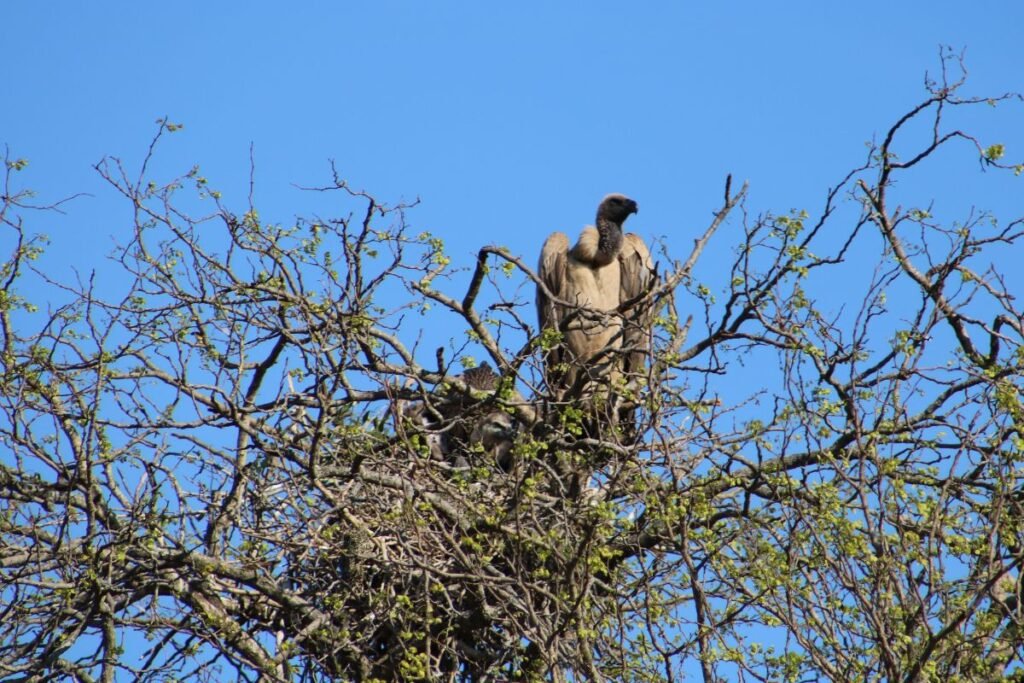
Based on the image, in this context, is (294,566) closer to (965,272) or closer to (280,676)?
(280,676)

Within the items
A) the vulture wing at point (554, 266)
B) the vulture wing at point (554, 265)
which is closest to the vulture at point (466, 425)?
the vulture wing at point (554, 266)

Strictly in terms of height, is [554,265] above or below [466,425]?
above

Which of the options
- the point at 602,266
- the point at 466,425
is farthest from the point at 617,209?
the point at 466,425

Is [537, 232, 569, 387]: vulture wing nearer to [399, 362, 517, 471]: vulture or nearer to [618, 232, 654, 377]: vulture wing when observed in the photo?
[618, 232, 654, 377]: vulture wing

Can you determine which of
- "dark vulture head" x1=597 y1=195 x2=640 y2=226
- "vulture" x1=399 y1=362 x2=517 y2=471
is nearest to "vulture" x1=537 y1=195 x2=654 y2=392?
"dark vulture head" x1=597 y1=195 x2=640 y2=226

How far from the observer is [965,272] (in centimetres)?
910

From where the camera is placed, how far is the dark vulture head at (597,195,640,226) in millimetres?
13469

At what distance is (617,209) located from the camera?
1347cm

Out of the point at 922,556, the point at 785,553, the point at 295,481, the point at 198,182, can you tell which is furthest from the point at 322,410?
the point at 922,556

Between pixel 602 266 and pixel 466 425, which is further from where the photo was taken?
pixel 602 266

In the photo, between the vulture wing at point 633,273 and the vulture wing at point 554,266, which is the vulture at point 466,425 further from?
the vulture wing at point 633,273

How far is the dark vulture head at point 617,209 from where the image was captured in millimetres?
13469

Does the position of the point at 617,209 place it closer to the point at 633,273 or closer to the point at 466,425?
the point at 633,273

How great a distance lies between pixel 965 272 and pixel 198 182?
4490 mm
